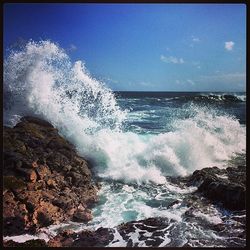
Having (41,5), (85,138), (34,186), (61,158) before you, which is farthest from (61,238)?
(41,5)

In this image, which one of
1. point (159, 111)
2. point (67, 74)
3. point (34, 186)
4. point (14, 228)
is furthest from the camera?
point (159, 111)

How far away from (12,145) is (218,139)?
3.73m

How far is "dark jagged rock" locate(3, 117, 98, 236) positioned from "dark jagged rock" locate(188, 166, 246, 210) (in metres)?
1.91

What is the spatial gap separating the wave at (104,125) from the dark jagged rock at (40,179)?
9.8 inches

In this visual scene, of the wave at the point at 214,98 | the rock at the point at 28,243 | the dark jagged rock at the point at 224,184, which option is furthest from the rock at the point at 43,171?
the wave at the point at 214,98

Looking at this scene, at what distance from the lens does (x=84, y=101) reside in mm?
7656

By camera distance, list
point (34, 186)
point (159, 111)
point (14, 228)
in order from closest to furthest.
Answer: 1. point (14, 228)
2. point (34, 186)
3. point (159, 111)

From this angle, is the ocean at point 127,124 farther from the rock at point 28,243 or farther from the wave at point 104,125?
the rock at point 28,243

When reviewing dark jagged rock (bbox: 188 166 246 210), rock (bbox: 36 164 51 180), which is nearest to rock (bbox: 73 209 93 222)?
rock (bbox: 36 164 51 180)

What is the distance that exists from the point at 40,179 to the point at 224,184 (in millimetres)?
3148

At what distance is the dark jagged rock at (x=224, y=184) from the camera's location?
657 centimetres

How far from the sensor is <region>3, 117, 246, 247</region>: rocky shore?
622 centimetres

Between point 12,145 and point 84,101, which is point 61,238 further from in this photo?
point 84,101

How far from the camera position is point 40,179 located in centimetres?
677
